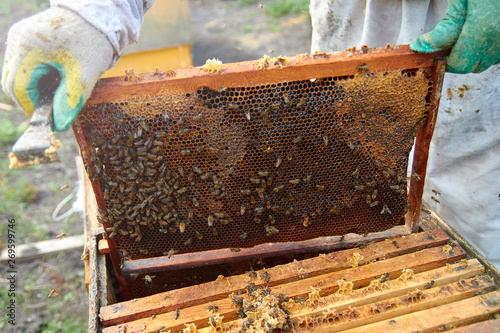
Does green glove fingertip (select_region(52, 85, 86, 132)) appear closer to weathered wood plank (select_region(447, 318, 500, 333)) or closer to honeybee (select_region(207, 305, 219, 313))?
honeybee (select_region(207, 305, 219, 313))

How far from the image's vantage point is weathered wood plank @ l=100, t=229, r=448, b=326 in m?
2.55

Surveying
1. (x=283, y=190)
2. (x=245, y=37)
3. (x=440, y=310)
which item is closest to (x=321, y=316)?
(x=440, y=310)

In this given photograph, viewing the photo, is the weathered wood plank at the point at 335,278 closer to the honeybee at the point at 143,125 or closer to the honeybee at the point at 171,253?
the honeybee at the point at 171,253

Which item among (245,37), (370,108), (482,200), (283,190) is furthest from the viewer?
(245,37)

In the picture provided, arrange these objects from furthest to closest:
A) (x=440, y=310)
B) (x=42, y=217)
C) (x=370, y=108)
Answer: (x=42, y=217) < (x=370, y=108) < (x=440, y=310)

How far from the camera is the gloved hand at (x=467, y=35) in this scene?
7.71 feet

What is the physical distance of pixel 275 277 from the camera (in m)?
2.70

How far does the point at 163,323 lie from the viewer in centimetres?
244

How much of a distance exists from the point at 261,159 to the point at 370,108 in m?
0.91

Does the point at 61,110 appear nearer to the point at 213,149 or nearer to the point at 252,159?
the point at 213,149

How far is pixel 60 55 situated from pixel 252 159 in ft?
4.81

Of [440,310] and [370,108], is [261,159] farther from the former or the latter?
[440,310]

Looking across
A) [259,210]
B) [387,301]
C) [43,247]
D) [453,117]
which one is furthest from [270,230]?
[43,247]

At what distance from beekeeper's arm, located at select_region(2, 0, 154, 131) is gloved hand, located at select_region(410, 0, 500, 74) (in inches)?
84.0
